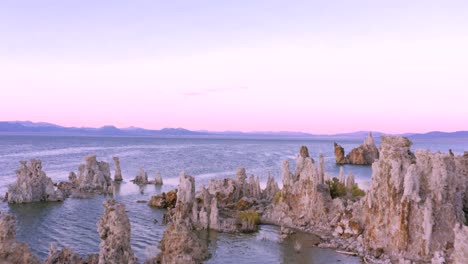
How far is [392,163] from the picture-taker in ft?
147

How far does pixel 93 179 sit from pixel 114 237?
5894 cm

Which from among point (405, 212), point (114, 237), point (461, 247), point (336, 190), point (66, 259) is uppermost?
point (461, 247)

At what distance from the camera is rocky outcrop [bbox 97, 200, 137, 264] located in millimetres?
30245

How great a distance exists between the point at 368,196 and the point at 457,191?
8.28 meters

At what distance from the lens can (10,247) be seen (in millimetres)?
27438

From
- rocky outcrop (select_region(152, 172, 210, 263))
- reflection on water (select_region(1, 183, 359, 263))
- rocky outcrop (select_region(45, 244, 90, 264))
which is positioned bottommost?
reflection on water (select_region(1, 183, 359, 263))

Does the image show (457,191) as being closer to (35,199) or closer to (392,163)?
→ (392,163)

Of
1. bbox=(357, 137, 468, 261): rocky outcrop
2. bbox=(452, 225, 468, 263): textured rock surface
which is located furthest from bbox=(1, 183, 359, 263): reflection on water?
bbox=(452, 225, 468, 263): textured rock surface

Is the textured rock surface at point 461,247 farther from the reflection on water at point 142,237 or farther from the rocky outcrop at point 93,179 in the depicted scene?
the rocky outcrop at point 93,179

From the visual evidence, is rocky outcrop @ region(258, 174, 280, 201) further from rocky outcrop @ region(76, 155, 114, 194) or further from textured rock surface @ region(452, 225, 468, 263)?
textured rock surface @ region(452, 225, 468, 263)

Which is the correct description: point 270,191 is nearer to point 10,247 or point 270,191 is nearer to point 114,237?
point 114,237

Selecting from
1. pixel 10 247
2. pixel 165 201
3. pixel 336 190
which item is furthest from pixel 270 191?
pixel 10 247

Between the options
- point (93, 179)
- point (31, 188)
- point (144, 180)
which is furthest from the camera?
point (144, 180)

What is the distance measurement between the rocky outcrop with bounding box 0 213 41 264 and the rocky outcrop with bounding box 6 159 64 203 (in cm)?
4565
